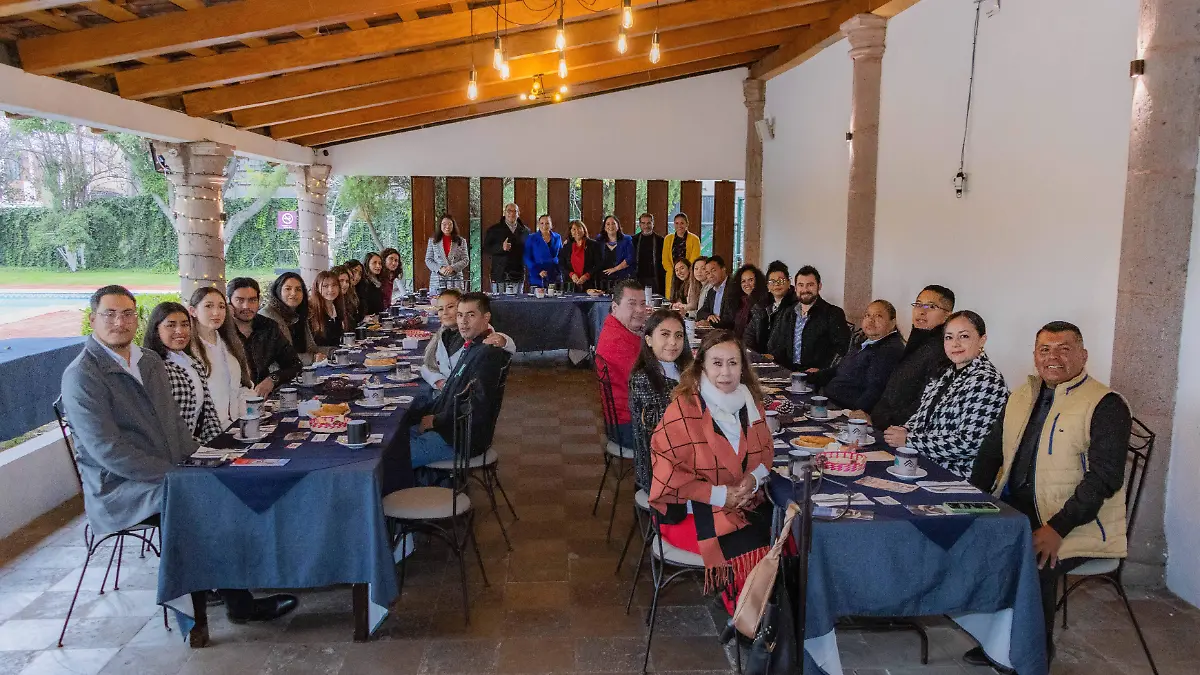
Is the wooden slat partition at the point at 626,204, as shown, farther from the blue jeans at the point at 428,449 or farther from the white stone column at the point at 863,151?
the blue jeans at the point at 428,449

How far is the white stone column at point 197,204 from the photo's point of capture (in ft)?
25.4

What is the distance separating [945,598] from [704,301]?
586 cm

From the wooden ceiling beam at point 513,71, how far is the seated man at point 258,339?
13.9ft

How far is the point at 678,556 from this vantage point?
3178 millimetres

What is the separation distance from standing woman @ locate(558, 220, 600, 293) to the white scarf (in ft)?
25.3

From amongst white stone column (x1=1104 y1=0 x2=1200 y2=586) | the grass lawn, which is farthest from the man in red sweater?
the grass lawn

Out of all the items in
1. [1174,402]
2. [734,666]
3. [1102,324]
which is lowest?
[734,666]

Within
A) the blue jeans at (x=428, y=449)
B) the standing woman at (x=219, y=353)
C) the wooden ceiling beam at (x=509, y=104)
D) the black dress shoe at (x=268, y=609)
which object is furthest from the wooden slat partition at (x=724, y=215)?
the black dress shoe at (x=268, y=609)

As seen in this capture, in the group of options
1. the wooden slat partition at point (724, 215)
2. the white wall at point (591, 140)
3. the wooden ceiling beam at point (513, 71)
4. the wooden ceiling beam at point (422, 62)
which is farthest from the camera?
the wooden slat partition at point (724, 215)

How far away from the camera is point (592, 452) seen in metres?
6.22

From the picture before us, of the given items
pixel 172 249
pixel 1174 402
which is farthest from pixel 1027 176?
pixel 172 249

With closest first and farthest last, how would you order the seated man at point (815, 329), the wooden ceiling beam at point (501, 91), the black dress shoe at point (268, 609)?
the black dress shoe at point (268, 609) < the seated man at point (815, 329) < the wooden ceiling beam at point (501, 91)

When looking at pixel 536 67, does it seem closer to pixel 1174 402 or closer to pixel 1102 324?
pixel 1102 324

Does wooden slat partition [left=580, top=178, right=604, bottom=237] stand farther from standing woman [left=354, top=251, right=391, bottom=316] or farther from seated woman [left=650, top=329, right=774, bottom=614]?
seated woman [left=650, top=329, right=774, bottom=614]
